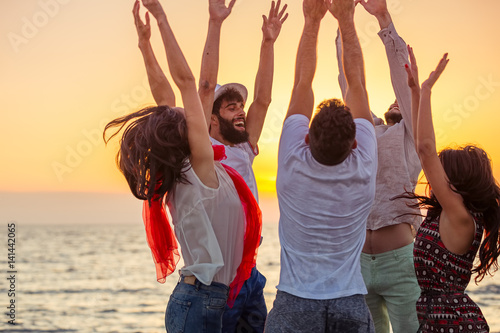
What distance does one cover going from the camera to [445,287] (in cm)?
316

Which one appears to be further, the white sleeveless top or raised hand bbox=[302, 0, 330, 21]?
raised hand bbox=[302, 0, 330, 21]

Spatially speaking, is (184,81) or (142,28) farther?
(142,28)

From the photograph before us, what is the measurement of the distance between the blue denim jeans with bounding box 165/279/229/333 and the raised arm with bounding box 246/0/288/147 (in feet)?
5.59

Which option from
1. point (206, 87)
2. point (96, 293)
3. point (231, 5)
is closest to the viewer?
point (206, 87)

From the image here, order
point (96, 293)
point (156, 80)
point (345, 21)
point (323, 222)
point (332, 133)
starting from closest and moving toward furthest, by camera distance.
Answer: point (332, 133), point (323, 222), point (345, 21), point (156, 80), point (96, 293)

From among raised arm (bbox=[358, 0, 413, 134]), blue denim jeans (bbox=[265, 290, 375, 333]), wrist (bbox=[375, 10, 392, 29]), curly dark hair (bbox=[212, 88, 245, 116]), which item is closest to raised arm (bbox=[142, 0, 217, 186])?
blue denim jeans (bbox=[265, 290, 375, 333])

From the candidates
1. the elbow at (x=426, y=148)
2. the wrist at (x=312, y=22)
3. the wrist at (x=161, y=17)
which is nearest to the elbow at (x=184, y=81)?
the wrist at (x=161, y=17)

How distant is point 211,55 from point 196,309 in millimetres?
1799

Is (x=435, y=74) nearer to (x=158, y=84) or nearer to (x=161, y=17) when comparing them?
(x=161, y=17)

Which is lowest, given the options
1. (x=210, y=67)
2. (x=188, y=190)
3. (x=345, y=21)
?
(x=188, y=190)

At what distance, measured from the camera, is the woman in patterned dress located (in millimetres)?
3113

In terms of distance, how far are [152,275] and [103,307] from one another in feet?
25.5

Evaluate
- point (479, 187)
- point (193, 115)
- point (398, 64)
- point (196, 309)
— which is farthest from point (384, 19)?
point (196, 309)

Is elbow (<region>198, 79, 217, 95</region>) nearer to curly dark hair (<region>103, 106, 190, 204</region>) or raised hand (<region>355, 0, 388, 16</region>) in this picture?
curly dark hair (<region>103, 106, 190, 204</region>)
